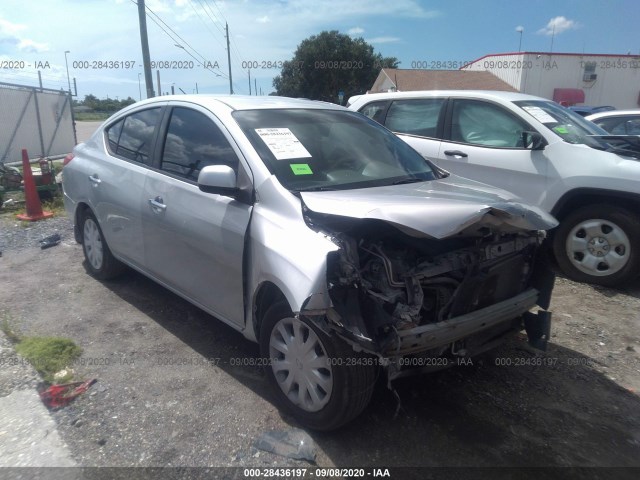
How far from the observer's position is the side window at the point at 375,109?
673 cm

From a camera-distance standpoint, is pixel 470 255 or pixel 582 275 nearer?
pixel 470 255

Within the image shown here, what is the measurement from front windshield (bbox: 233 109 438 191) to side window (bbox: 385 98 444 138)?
2.23 m

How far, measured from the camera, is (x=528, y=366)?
11.8ft

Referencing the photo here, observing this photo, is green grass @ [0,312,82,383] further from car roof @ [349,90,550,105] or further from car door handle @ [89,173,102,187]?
car roof @ [349,90,550,105]

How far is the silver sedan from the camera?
8.22ft

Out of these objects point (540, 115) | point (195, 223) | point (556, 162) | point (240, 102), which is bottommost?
point (195, 223)

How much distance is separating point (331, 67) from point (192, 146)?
39.7 metres

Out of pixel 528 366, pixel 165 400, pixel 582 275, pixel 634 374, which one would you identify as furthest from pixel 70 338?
pixel 582 275

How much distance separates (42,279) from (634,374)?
5.41 metres

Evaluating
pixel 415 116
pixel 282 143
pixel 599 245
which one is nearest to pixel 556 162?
pixel 599 245

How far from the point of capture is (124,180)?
425 centimetres

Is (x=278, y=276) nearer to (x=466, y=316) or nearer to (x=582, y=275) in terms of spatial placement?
(x=466, y=316)

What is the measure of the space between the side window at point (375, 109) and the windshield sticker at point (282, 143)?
3.59m

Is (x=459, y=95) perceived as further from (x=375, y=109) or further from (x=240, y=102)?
(x=240, y=102)
